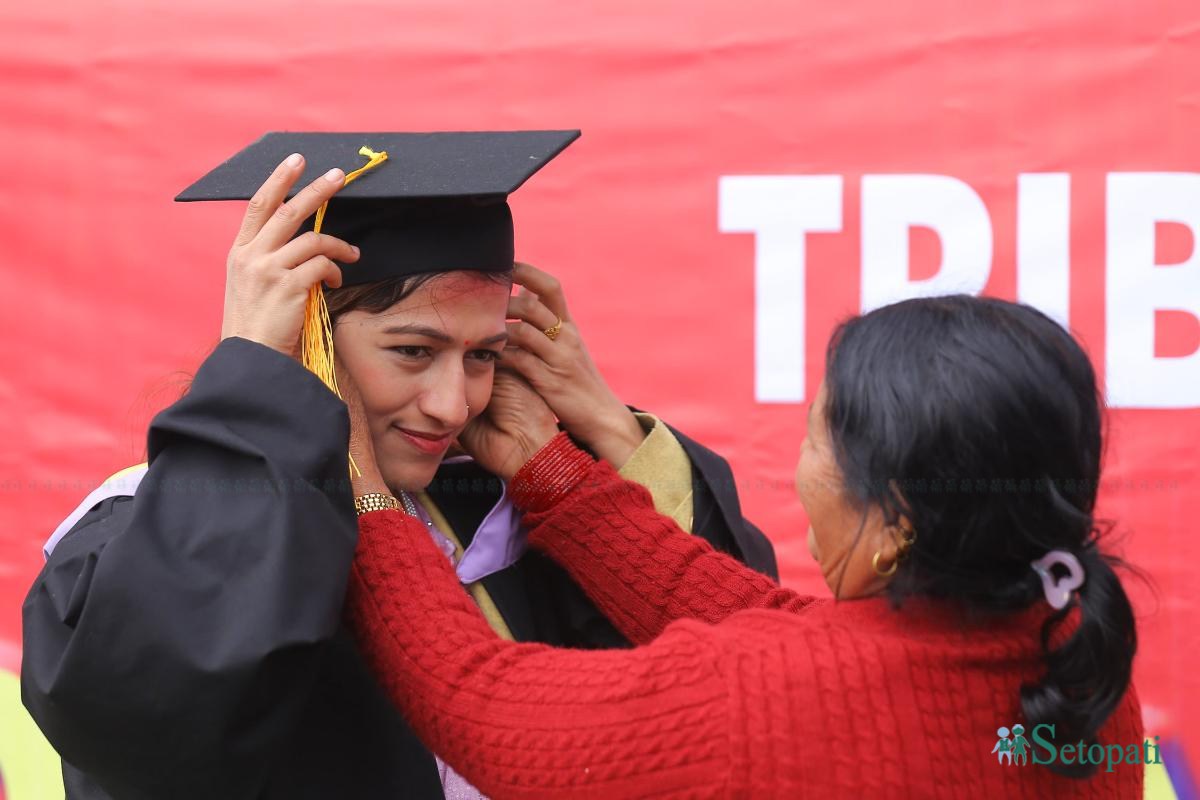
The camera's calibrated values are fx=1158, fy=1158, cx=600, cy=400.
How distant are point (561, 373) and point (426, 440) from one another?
0.28 meters

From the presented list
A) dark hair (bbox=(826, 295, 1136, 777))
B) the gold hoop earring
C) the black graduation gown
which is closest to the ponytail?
dark hair (bbox=(826, 295, 1136, 777))

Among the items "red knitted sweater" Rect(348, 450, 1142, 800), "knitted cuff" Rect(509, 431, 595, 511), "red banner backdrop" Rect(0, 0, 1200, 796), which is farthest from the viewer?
"red banner backdrop" Rect(0, 0, 1200, 796)

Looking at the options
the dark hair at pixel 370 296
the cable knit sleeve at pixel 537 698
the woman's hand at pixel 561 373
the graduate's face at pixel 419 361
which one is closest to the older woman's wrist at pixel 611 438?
the woman's hand at pixel 561 373

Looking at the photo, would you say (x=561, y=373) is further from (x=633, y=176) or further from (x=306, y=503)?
(x=633, y=176)

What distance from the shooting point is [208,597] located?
1118 millimetres

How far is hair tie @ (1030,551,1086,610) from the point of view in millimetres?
1017

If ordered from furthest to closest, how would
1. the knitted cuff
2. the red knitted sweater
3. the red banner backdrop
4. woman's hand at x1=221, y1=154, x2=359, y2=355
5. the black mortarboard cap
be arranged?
the red banner backdrop, the knitted cuff, the black mortarboard cap, woman's hand at x1=221, y1=154, x2=359, y2=355, the red knitted sweater

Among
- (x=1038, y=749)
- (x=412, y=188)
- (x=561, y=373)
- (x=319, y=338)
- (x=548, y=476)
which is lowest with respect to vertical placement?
(x=1038, y=749)

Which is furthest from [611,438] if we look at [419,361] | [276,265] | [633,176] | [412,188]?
[633,176]

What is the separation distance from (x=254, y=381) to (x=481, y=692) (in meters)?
0.39

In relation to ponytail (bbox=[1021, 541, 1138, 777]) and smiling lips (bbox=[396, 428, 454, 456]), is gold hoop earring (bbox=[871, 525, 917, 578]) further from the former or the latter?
smiling lips (bbox=[396, 428, 454, 456])

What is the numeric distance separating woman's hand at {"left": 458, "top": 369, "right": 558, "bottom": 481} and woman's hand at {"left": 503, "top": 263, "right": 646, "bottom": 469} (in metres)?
0.03

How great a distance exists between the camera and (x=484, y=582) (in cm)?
162

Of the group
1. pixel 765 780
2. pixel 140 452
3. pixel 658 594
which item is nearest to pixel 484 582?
pixel 658 594
